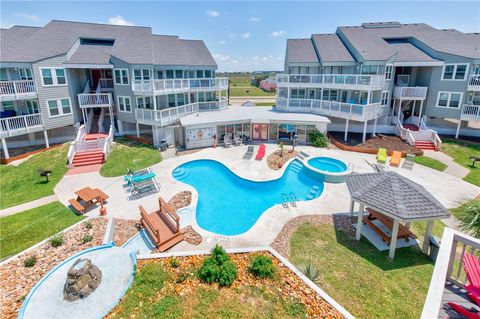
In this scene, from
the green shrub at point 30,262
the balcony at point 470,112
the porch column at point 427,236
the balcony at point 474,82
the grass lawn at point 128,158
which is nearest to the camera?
the green shrub at point 30,262

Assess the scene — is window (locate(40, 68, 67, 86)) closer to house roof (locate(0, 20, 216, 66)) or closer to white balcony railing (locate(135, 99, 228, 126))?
house roof (locate(0, 20, 216, 66))

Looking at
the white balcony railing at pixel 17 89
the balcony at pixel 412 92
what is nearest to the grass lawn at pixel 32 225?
the white balcony railing at pixel 17 89

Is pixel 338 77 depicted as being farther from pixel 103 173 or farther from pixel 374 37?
pixel 103 173

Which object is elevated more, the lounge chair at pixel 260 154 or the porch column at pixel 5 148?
the porch column at pixel 5 148

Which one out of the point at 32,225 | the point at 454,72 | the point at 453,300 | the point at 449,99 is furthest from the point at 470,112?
the point at 32,225

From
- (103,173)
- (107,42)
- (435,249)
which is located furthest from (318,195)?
(107,42)

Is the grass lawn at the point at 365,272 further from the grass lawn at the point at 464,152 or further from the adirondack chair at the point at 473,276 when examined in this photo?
the grass lawn at the point at 464,152
